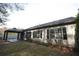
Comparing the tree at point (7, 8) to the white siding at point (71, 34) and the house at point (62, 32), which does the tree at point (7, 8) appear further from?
the white siding at point (71, 34)

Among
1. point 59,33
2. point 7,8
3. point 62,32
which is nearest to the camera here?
point 7,8

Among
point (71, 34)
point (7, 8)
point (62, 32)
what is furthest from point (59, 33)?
point (7, 8)

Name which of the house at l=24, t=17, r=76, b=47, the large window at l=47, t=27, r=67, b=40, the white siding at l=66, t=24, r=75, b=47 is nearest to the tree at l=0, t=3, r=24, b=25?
the house at l=24, t=17, r=76, b=47

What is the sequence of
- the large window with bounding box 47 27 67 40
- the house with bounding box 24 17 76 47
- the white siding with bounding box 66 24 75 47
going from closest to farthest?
1. the white siding with bounding box 66 24 75 47
2. the house with bounding box 24 17 76 47
3. the large window with bounding box 47 27 67 40

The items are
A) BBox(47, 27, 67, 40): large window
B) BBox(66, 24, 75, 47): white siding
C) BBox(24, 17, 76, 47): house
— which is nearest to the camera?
BBox(66, 24, 75, 47): white siding

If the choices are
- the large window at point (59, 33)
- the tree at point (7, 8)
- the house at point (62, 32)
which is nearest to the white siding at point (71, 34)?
the house at point (62, 32)

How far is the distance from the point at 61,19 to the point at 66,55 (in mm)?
2309

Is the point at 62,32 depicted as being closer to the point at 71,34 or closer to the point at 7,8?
the point at 71,34

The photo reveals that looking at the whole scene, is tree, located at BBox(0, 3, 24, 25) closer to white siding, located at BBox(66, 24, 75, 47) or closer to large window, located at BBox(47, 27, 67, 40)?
large window, located at BBox(47, 27, 67, 40)

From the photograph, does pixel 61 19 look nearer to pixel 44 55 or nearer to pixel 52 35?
pixel 52 35

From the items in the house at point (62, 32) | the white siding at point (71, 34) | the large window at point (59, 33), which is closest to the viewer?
the white siding at point (71, 34)

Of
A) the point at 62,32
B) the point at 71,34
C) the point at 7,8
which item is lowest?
the point at 71,34

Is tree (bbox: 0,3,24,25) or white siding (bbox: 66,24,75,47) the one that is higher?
tree (bbox: 0,3,24,25)

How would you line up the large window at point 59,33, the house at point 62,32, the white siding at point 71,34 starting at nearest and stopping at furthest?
1. the white siding at point 71,34
2. the house at point 62,32
3. the large window at point 59,33
